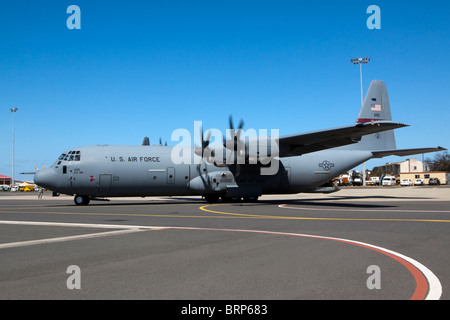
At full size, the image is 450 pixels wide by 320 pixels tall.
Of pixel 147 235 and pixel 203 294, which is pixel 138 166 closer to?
pixel 147 235

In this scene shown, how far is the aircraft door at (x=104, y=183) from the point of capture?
77.4ft

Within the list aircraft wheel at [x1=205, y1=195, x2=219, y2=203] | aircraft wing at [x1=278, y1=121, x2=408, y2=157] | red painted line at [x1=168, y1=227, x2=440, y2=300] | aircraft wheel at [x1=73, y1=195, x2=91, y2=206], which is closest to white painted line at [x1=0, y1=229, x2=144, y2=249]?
red painted line at [x1=168, y1=227, x2=440, y2=300]

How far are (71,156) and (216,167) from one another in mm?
9259

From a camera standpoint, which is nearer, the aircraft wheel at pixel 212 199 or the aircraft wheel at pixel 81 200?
the aircraft wheel at pixel 81 200

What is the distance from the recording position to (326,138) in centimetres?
2350

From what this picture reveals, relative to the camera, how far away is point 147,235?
10.0m

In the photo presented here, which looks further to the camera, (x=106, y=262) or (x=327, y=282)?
(x=106, y=262)

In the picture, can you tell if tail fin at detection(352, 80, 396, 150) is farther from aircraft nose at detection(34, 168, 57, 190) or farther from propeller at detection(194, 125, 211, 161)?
aircraft nose at detection(34, 168, 57, 190)

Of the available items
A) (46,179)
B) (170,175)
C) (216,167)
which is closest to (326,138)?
(216,167)

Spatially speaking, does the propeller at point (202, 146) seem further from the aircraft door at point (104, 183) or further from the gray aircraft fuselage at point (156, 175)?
the aircraft door at point (104, 183)

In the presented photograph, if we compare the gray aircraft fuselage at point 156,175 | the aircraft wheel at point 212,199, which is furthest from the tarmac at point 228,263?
the aircraft wheel at point 212,199

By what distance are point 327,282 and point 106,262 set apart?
3687 mm
